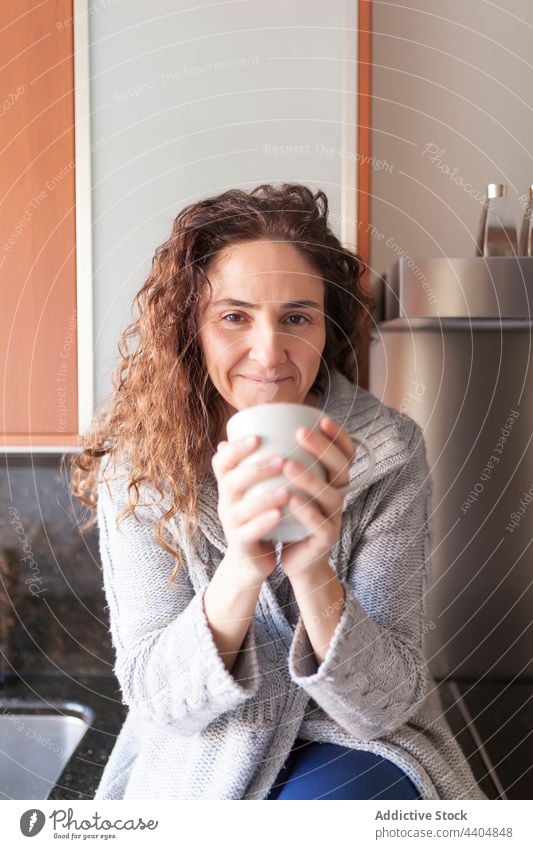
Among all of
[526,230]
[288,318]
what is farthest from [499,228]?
[288,318]

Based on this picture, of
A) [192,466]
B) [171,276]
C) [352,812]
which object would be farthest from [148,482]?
[352,812]

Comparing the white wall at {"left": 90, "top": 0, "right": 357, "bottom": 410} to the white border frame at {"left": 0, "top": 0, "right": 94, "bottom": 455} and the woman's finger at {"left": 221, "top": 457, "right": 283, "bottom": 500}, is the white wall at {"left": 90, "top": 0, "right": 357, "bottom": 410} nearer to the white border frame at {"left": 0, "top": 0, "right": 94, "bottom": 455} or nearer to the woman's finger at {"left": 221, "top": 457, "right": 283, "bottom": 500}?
the white border frame at {"left": 0, "top": 0, "right": 94, "bottom": 455}

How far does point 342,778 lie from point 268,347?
28cm

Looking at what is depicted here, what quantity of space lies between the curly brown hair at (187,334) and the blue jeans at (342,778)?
156 mm

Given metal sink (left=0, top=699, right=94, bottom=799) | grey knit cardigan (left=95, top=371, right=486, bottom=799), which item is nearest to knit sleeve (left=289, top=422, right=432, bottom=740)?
grey knit cardigan (left=95, top=371, right=486, bottom=799)

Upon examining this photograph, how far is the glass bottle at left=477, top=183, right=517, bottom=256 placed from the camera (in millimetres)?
663

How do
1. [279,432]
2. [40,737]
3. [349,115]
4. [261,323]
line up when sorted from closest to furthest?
[279,432]
[261,323]
[349,115]
[40,737]

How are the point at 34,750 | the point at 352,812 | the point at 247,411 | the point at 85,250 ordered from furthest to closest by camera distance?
1. the point at 34,750
2. the point at 85,250
3. the point at 352,812
4. the point at 247,411

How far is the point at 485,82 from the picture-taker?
71 centimetres

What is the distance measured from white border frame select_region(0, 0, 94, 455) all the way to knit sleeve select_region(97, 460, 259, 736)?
102mm

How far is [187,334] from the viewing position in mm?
564

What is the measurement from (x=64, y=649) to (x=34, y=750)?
19 cm

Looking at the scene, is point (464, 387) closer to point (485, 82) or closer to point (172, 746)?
point (485, 82)

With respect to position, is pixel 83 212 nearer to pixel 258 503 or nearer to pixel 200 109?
pixel 200 109
